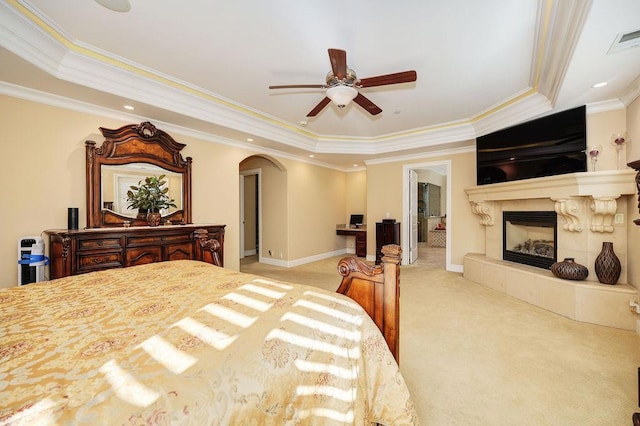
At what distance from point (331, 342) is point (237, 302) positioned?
0.47 meters

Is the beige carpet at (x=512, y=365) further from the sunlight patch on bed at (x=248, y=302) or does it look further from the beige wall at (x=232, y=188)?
the sunlight patch on bed at (x=248, y=302)

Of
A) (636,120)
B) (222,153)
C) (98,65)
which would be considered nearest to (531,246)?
(636,120)

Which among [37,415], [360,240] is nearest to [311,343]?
[37,415]

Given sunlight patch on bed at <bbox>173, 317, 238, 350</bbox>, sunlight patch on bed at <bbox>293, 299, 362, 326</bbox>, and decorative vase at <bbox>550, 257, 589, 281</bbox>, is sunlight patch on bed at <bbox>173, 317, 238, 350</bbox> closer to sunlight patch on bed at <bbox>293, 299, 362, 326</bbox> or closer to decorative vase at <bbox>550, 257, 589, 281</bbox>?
sunlight patch on bed at <bbox>293, 299, 362, 326</bbox>

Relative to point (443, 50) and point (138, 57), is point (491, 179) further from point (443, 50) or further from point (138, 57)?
point (138, 57)

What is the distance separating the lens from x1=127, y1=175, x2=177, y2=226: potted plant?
3321 mm

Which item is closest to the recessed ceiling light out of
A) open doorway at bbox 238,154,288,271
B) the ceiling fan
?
the ceiling fan

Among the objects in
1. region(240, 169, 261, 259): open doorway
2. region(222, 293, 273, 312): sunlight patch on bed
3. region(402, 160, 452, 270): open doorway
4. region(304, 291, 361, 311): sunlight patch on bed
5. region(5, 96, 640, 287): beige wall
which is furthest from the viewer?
region(240, 169, 261, 259): open doorway

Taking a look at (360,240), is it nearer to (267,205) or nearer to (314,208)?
(314,208)

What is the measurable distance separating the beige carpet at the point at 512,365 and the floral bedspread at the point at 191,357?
0.86 metres

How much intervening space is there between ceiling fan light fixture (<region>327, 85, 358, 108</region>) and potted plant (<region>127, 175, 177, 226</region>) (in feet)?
8.16

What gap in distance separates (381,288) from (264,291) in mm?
642

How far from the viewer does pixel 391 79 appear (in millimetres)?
2334

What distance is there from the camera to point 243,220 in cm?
701
